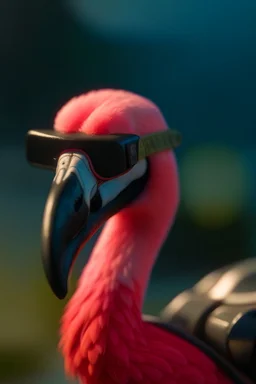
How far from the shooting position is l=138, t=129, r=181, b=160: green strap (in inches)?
26.6

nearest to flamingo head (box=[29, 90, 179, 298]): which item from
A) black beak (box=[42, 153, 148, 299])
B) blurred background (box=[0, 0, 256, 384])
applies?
black beak (box=[42, 153, 148, 299])

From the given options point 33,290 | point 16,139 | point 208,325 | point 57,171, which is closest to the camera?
point 57,171

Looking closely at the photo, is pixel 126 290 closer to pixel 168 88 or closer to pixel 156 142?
pixel 156 142

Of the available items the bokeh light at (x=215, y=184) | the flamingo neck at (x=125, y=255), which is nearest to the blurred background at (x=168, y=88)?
the bokeh light at (x=215, y=184)

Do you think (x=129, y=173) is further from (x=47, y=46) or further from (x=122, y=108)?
(x=47, y=46)

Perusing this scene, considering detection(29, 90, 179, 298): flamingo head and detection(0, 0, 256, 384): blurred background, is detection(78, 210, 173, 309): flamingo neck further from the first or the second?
detection(0, 0, 256, 384): blurred background

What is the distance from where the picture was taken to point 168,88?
1787mm

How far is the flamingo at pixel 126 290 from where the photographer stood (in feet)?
2.13

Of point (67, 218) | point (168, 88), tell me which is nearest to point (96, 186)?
point (67, 218)

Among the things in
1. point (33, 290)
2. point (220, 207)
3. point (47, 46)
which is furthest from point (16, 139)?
point (220, 207)

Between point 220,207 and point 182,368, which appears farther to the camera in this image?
point 220,207

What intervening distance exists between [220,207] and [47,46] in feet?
2.18

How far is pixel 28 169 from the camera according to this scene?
5.92ft

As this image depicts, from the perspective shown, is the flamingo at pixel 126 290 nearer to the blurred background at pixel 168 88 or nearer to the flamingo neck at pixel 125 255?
the flamingo neck at pixel 125 255
